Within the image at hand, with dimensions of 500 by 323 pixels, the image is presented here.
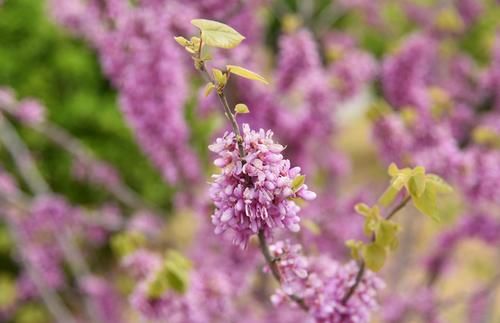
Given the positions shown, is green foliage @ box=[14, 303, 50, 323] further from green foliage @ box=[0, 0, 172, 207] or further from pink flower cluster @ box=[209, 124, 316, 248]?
pink flower cluster @ box=[209, 124, 316, 248]

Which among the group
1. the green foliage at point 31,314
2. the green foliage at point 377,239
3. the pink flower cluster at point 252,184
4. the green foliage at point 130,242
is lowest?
the pink flower cluster at point 252,184

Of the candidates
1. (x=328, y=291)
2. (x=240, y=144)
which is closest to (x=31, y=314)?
(x=328, y=291)

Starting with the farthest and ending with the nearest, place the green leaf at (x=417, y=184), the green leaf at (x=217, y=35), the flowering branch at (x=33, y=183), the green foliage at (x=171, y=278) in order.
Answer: the flowering branch at (x=33, y=183) → the green foliage at (x=171, y=278) → the green leaf at (x=417, y=184) → the green leaf at (x=217, y=35)

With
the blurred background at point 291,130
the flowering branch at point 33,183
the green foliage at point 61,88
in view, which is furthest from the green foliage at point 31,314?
the flowering branch at point 33,183

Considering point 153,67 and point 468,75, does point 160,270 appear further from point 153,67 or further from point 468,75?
point 468,75

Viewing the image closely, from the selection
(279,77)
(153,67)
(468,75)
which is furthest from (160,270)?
(468,75)

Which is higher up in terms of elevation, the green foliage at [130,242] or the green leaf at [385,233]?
the green foliage at [130,242]

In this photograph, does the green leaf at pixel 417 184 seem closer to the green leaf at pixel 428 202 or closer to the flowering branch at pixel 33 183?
the green leaf at pixel 428 202

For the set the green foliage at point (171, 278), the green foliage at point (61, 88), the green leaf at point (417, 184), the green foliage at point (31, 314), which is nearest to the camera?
the green leaf at point (417, 184)

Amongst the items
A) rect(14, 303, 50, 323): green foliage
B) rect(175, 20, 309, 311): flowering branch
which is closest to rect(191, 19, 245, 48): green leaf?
rect(175, 20, 309, 311): flowering branch
